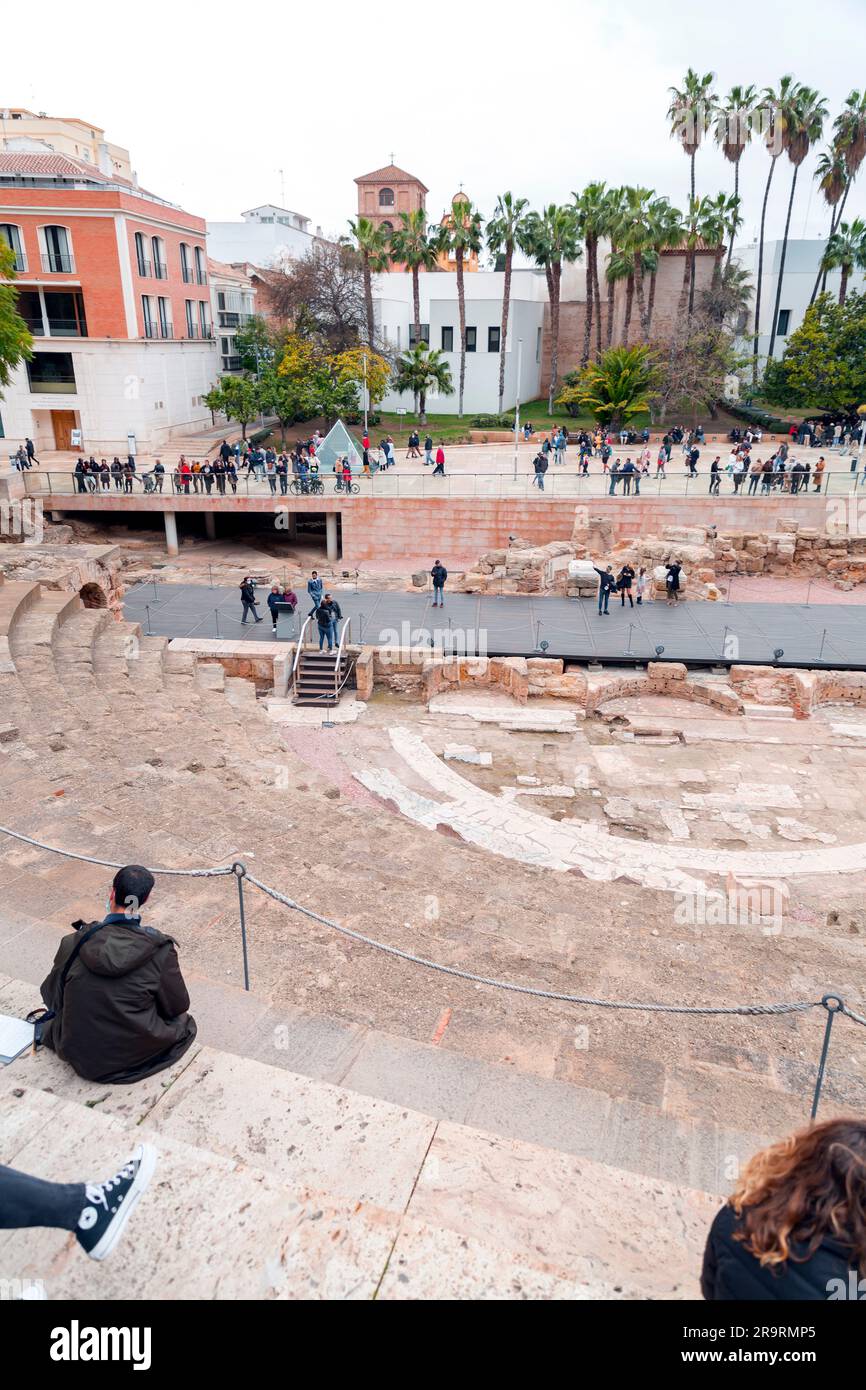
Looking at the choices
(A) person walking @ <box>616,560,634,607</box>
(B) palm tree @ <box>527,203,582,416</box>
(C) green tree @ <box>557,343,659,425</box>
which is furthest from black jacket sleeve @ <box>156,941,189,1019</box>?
(B) palm tree @ <box>527,203,582,416</box>

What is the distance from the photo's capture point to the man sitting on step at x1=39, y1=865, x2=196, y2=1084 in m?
4.39

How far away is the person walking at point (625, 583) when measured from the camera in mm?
21828

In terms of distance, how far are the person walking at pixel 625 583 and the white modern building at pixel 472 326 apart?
28341mm

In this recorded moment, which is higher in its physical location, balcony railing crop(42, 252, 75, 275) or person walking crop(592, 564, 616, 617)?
balcony railing crop(42, 252, 75, 275)

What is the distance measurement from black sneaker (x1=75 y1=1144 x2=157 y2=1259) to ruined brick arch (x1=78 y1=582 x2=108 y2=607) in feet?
63.4

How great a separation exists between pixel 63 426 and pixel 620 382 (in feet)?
80.6

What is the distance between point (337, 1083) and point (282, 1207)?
3.86 feet

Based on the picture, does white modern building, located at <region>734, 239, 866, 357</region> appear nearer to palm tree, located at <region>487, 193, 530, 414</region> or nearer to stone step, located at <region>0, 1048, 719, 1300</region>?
palm tree, located at <region>487, 193, 530, 414</region>

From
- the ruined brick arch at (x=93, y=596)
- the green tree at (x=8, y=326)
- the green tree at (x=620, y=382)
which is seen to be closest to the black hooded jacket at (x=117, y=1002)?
the ruined brick arch at (x=93, y=596)

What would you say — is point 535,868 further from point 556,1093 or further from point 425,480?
point 425,480

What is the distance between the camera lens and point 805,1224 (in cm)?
244

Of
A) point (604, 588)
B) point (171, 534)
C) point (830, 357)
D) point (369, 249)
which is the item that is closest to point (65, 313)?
point (171, 534)

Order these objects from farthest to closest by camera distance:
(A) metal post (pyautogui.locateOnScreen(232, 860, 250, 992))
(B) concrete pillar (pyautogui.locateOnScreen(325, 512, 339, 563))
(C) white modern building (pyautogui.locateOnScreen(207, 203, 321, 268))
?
(C) white modern building (pyautogui.locateOnScreen(207, 203, 321, 268)) < (B) concrete pillar (pyautogui.locateOnScreen(325, 512, 339, 563)) < (A) metal post (pyautogui.locateOnScreen(232, 860, 250, 992))

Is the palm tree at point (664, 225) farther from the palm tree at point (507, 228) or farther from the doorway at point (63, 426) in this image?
the doorway at point (63, 426)
